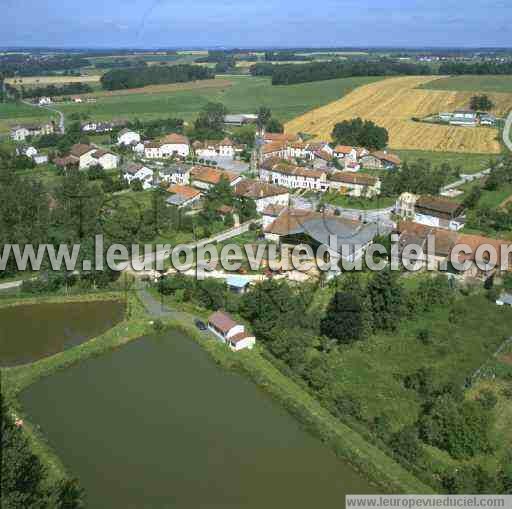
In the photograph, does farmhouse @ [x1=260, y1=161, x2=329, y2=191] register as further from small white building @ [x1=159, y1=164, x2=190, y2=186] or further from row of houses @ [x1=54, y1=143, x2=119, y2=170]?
row of houses @ [x1=54, y1=143, x2=119, y2=170]

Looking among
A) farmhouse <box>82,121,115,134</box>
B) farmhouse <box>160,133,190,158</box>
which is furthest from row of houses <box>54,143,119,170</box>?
farmhouse <box>82,121,115,134</box>

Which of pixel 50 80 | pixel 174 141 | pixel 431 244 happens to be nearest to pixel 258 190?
pixel 431 244

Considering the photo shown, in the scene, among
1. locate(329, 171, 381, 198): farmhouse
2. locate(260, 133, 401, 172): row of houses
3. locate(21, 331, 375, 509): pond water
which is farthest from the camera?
locate(260, 133, 401, 172): row of houses

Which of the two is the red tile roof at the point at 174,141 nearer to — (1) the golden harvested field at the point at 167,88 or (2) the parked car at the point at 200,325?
(2) the parked car at the point at 200,325

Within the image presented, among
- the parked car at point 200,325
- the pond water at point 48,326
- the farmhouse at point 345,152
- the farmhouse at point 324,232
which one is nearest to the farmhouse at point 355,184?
the farmhouse at point 324,232

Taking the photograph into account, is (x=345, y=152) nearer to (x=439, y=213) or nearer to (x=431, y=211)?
(x=431, y=211)

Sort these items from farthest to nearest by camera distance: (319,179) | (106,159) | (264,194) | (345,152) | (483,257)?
(345,152) < (106,159) < (319,179) < (264,194) < (483,257)
